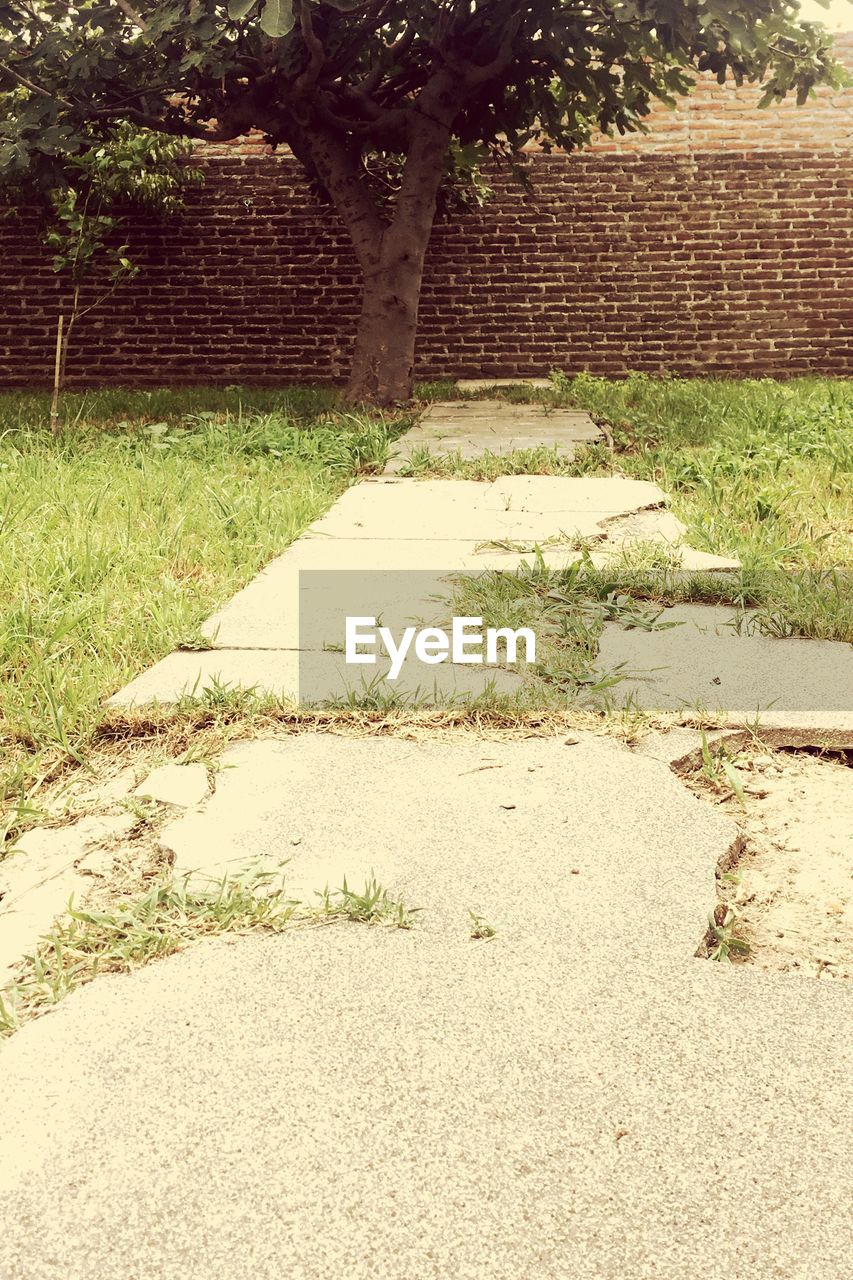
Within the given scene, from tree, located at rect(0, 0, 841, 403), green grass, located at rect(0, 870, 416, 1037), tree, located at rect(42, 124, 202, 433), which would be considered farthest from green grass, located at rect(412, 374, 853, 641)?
tree, located at rect(42, 124, 202, 433)

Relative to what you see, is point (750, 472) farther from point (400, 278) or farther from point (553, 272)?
point (553, 272)

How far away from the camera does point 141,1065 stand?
122 centimetres

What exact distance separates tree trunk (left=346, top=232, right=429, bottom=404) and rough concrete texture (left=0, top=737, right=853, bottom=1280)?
18.3 feet

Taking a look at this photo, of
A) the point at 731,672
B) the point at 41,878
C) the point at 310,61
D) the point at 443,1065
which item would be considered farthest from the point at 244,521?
the point at 310,61

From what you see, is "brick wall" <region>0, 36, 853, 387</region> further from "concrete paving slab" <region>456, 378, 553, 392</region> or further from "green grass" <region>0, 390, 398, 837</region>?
"green grass" <region>0, 390, 398, 837</region>

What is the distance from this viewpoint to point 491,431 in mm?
6059

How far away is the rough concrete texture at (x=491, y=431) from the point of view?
5.35 m

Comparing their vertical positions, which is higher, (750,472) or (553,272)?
(553,272)

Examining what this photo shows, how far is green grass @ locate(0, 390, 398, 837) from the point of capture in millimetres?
2293

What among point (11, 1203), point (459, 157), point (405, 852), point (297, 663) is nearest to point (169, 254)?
point (459, 157)

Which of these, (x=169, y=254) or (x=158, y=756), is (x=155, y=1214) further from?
(x=169, y=254)

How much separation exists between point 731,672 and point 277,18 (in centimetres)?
354

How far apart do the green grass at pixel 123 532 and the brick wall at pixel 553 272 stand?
299 centimetres

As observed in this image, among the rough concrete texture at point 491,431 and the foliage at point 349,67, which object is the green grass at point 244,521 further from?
the foliage at point 349,67
